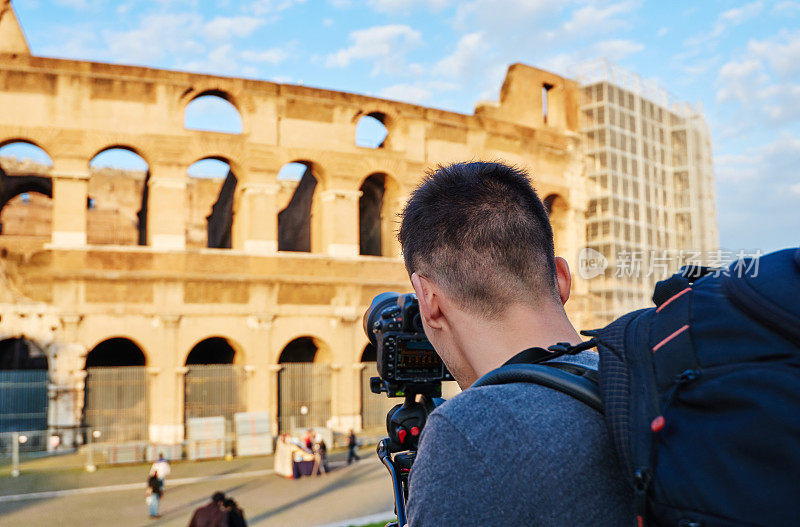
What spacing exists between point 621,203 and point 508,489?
24306 mm

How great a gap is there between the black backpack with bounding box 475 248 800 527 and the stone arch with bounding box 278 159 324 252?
17518 millimetres

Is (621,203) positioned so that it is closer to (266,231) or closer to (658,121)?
(658,121)

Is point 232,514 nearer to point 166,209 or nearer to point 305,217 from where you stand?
point 166,209

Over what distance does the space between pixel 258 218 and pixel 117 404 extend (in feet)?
18.9

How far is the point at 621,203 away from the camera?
936 inches

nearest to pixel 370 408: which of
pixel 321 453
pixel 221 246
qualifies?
pixel 321 453

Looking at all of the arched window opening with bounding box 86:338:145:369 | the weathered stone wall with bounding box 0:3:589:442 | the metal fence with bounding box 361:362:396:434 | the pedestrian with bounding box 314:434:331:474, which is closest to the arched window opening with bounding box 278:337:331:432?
the weathered stone wall with bounding box 0:3:589:442

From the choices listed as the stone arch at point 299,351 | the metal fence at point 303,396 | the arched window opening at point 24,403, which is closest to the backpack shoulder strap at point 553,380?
the arched window opening at point 24,403

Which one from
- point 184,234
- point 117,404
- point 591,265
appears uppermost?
point 184,234

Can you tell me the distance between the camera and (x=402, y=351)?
2.29 meters

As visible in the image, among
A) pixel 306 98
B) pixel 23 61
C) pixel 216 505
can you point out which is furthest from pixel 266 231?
pixel 216 505

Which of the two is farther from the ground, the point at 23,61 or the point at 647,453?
the point at 23,61

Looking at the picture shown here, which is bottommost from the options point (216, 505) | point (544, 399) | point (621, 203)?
point (216, 505)

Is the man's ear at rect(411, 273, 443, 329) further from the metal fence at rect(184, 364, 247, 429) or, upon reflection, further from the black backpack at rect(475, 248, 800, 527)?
the metal fence at rect(184, 364, 247, 429)
